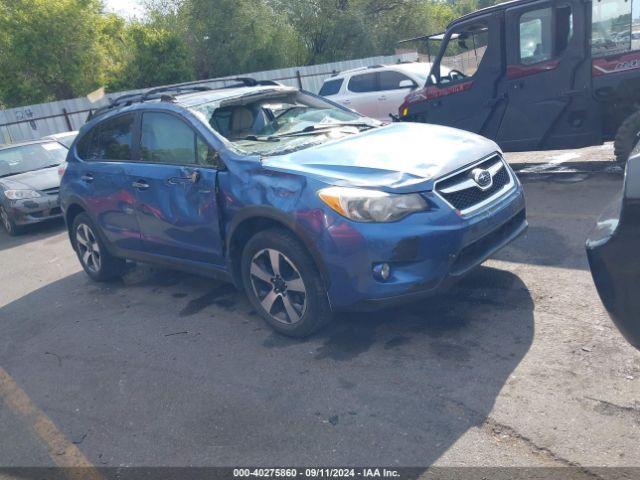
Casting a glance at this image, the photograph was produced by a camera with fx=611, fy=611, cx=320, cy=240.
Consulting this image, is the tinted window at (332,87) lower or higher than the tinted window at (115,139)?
lower

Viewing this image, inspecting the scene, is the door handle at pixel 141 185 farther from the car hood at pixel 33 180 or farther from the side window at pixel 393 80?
the side window at pixel 393 80

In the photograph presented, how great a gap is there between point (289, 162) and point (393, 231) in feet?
3.09

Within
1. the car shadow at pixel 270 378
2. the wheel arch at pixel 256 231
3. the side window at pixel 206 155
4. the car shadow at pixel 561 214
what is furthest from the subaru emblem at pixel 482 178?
the side window at pixel 206 155

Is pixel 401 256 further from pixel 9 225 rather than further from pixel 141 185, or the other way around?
pixel 9 225

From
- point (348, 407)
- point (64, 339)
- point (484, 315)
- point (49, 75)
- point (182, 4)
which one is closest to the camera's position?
point (348, 407)

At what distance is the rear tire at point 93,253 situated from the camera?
6.36m

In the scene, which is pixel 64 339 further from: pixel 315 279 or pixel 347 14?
pixel 347 14

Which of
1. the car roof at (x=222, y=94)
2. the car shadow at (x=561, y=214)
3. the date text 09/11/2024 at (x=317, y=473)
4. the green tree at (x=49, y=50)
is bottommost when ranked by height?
the car shadow at (x=561, y=214)

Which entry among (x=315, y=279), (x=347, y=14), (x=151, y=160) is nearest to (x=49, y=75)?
(x=347, y=14)

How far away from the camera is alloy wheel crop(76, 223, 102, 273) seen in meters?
6.45

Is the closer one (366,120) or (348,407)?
(348,407)

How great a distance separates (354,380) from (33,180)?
8663 mm

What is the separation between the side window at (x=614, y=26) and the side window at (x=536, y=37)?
0.49 meters

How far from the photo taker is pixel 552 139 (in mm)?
7621
